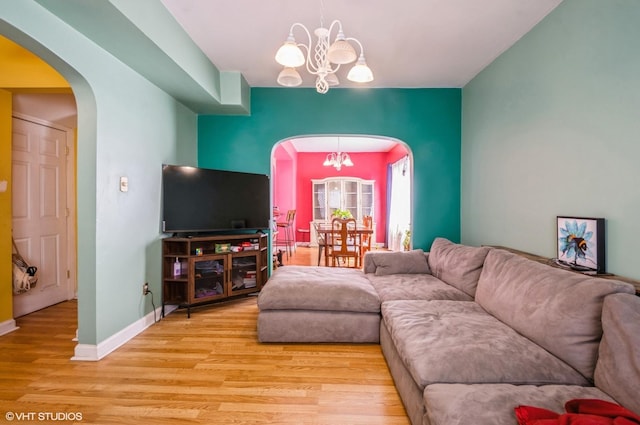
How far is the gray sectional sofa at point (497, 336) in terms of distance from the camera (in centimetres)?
132

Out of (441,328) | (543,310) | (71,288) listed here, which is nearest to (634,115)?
(543,310)

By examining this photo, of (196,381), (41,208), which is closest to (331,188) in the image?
(41,208)

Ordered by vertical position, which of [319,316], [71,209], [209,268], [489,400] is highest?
[71,209]

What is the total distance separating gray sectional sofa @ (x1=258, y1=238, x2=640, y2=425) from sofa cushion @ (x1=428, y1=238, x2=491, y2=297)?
0.04 feet

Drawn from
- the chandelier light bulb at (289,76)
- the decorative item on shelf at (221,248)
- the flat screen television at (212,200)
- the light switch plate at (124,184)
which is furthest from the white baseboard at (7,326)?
the chandelier light bulb at (289,76)

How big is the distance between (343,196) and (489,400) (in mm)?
7346

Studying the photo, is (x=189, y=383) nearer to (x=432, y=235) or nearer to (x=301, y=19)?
(x=301, y=19)

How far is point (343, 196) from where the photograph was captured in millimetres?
8531

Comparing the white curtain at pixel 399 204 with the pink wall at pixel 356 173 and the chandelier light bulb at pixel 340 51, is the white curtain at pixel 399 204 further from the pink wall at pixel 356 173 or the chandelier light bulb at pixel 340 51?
the chandelier light bulb at pixel 340 51

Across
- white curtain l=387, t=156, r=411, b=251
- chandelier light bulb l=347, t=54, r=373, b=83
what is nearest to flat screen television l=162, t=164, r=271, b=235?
chandelier light bulb l=347, t=54, r=373, b=83

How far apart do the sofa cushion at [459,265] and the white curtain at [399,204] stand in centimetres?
309

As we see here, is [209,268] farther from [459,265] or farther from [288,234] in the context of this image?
[288,234]

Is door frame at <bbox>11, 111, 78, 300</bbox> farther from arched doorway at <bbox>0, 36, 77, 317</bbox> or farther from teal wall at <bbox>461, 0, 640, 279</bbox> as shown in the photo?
teal wall at <bbox>461, 0, 640, 279</bbox>

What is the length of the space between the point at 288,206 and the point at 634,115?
722cm
